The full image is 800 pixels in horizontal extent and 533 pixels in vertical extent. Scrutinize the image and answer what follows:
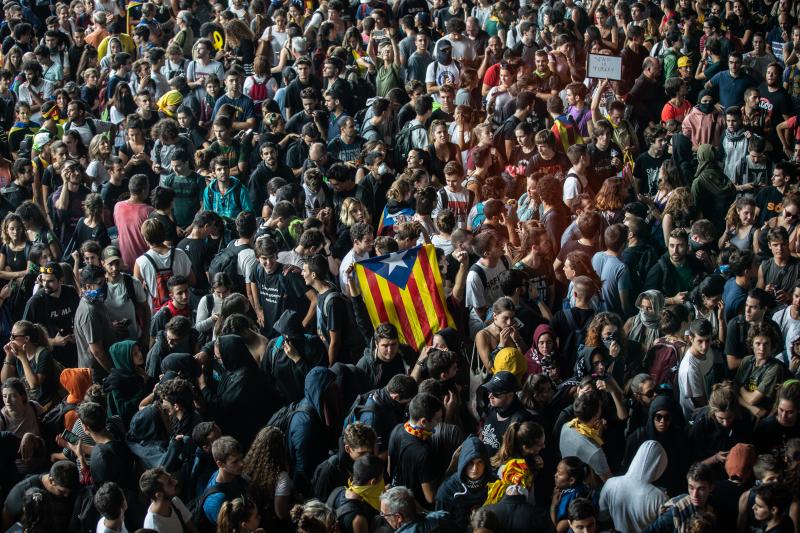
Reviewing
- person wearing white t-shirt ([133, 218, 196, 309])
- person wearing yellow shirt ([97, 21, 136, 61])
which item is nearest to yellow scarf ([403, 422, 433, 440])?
person wearing white t-shirt ([133, 218, 196, 309])

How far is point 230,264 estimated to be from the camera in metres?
10.4

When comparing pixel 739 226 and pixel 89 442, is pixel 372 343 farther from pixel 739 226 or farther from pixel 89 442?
pixel 739 226

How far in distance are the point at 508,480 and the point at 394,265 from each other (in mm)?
2719

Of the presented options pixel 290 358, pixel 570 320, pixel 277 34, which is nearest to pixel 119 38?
pixel 277 34

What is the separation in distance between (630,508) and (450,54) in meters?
8.43

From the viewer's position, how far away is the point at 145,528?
7.01 meters

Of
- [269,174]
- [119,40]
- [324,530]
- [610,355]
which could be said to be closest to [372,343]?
[610,355]

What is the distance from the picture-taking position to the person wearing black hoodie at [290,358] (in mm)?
8828

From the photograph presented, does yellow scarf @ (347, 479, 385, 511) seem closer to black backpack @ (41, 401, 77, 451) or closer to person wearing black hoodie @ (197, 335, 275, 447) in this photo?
person wearing black hoodie @ (197, 335, 275, 447)

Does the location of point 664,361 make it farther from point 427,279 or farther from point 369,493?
point 369,493

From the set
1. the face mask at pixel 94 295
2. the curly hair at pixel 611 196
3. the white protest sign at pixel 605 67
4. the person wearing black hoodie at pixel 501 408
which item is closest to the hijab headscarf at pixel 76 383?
the face mask at pixel 94 295

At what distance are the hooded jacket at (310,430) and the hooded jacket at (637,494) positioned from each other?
1.93 m

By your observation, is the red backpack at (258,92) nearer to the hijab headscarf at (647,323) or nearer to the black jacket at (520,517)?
the hijab headscarf at (647,323)

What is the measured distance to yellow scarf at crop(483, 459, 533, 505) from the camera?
737 centimetres
